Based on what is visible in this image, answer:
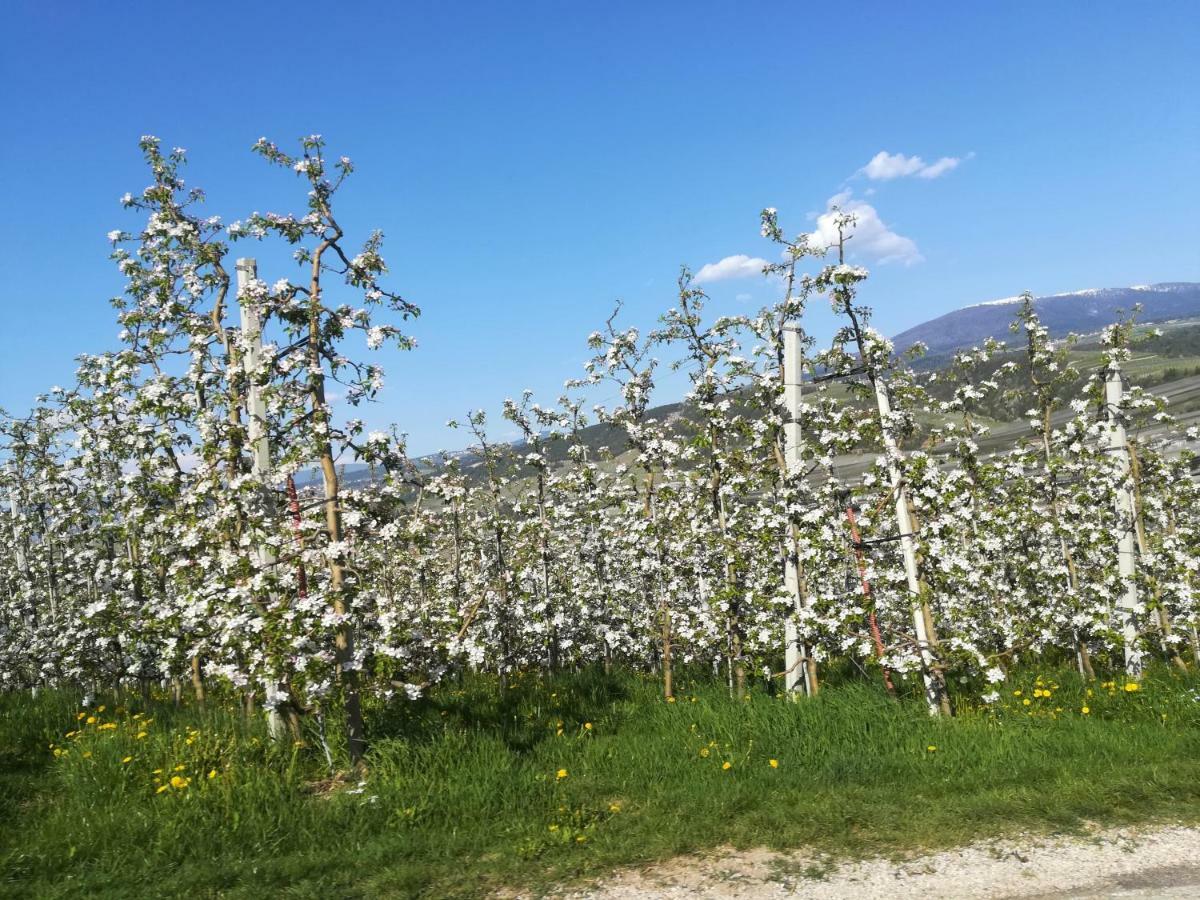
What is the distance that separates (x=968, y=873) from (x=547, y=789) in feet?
13.3

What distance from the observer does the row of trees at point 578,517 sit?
25.5 ft

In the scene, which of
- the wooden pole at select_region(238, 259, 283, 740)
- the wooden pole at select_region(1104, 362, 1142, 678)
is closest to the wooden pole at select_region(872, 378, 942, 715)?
the wooden pole at select_region(1104, 362, 1142, 678)

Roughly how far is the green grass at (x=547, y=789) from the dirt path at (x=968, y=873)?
253mm

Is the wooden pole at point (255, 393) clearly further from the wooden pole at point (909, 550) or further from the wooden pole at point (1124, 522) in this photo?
the wooden pole at point (1124, 522)

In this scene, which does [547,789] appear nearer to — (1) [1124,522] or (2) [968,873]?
(2) [968,873]

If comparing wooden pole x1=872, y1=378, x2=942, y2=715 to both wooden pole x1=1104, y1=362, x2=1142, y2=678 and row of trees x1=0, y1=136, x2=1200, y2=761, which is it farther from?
wooden pole x1=1104, y1=362, x2=1142, y2=678

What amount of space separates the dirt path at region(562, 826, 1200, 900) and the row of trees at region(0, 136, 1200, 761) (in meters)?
2.94

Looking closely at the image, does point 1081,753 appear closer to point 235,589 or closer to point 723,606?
point 723,606

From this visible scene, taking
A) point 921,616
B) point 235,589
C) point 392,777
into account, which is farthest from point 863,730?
point 235,589

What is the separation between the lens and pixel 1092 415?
12625 millimetres

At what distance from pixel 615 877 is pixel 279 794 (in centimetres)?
369

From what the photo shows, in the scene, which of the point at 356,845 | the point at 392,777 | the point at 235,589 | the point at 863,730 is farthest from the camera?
the point at 863,730

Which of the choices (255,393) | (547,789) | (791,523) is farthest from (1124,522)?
(255,393)

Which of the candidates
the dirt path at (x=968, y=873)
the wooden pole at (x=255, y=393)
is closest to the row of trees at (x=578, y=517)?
the wooden pole at (x=255, y=393)
